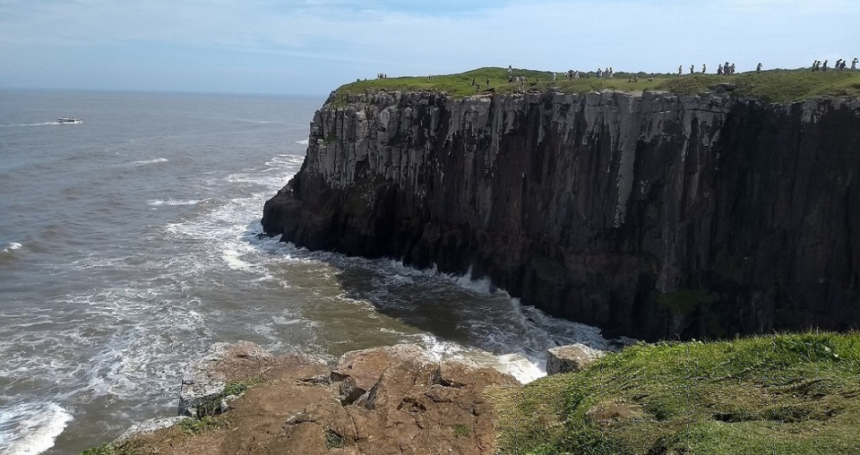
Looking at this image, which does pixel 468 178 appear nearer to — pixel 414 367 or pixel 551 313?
pixel 551 313

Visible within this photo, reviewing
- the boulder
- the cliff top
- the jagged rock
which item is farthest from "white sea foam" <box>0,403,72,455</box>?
the cliff top

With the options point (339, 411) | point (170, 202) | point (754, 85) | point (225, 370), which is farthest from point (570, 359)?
point (170, 202)

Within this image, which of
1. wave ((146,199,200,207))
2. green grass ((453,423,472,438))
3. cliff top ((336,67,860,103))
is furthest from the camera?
wave ((146,199,200,207))

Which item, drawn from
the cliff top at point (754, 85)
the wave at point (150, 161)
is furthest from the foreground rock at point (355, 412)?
the wave at point (150, 161)

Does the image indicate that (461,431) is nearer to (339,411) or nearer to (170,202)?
(339,411)

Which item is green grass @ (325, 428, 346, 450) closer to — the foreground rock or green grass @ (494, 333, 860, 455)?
the foreground rock

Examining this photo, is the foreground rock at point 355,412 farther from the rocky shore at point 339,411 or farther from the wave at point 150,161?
the wave at point 150,161
